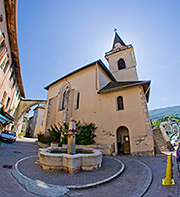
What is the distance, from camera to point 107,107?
11422 millimetres

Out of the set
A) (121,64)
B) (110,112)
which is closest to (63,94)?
(110,112)

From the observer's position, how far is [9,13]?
927cm

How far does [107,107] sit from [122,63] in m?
12.8

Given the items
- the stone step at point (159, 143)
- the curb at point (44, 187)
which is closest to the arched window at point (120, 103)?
the stone step at point (159, 143)

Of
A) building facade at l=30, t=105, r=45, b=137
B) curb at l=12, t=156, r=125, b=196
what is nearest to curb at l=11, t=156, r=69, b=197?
curb at l=12, t=156, r=125, b=196

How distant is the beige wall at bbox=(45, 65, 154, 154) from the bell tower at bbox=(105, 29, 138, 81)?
257 inches

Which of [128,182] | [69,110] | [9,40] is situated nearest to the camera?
[128,182]

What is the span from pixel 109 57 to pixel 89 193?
72.8ft

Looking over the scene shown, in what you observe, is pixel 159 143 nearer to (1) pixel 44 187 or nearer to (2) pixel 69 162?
(2) pixel 69 162

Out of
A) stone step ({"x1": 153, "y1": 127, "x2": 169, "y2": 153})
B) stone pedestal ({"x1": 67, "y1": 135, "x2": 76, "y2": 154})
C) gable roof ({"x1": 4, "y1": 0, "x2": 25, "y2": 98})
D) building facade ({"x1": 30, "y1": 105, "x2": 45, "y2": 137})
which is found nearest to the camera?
stone pedestal ({"x1": 67, "y1": 135, "x2": 76, "y2": 154})

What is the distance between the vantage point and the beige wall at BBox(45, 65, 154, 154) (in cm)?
913

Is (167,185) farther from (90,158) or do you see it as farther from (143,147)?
(143,147)

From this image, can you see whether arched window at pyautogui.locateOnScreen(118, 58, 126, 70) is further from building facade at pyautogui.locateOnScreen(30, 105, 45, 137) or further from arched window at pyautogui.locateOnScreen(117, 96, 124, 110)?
building facade at pyautogui.locateOnScreen(30, 105, 45, 137)

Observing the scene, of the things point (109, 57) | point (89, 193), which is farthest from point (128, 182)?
point (109, 57)
